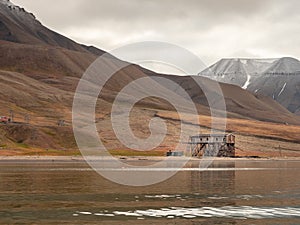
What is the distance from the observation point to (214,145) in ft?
627

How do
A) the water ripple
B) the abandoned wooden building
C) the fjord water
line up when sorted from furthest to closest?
the abandoned wooden building → the water ripple → the fjord water

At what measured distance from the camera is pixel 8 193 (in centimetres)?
5016

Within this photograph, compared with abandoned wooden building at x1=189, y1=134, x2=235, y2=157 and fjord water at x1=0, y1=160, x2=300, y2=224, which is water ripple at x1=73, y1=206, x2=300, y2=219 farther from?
abandoned wooden building at x1=189, y1=134, x2=235, y2=157

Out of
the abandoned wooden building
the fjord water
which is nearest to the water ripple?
the fjord water

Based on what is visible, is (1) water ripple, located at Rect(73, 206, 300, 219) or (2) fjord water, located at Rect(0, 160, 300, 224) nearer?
(2) fjord water, located at Rect(0, 160, 300, 224)

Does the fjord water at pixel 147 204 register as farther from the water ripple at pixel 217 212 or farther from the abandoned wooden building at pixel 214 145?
the abandoned wooden building at pixel 214 145

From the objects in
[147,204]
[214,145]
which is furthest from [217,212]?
[214,145]

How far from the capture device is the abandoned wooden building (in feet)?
622

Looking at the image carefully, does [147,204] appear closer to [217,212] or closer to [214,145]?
[217,212]

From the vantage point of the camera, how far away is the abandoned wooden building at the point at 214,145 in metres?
190

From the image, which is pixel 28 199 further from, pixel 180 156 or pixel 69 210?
pixel 180 156

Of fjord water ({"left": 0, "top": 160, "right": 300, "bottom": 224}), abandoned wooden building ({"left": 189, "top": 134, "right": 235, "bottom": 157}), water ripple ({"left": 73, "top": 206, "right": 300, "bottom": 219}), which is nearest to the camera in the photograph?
fjord water ({"left": 0, "top": 160, "right": 300, "bottom": 224})

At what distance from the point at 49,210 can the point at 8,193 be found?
43.5 ft

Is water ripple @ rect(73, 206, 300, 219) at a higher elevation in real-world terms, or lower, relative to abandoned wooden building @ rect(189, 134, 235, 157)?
lower
